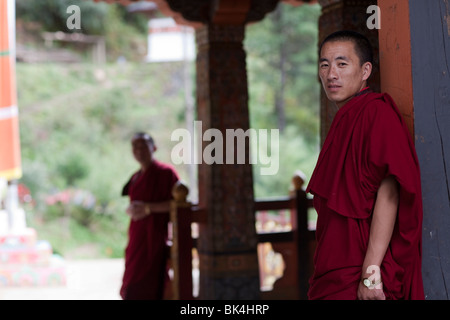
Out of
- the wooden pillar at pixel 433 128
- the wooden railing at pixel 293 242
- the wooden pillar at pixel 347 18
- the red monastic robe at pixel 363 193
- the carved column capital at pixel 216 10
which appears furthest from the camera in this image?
the wooden railing at pixel 293 242

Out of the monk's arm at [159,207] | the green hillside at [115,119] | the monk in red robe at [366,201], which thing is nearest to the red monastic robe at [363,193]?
the monk in red robe at [366,201]

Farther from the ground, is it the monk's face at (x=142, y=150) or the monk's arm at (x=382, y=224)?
the monk's face at (x=142, y=150)

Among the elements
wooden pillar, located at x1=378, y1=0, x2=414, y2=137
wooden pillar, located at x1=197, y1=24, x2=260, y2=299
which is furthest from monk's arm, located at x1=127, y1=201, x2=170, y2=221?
wooden pillar, located at x1=378, y1=0, x2=414, y2=137

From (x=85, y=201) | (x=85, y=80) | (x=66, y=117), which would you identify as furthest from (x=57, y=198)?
(x=85, y=80)

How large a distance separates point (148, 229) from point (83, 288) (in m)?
3.30

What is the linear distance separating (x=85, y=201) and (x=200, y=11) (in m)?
10.3

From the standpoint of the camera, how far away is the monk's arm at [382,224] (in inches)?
71.5

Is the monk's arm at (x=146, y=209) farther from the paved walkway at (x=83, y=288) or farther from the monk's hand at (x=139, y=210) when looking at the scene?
the paved walkway at (x=83, y=288)

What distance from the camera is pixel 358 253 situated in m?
1.87

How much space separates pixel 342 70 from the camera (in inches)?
77.2

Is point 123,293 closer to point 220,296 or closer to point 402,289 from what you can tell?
point 220,296

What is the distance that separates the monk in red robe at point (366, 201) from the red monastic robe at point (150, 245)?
3437mm

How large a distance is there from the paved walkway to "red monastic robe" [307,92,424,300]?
5379 mm

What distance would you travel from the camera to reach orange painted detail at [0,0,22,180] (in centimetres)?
584
